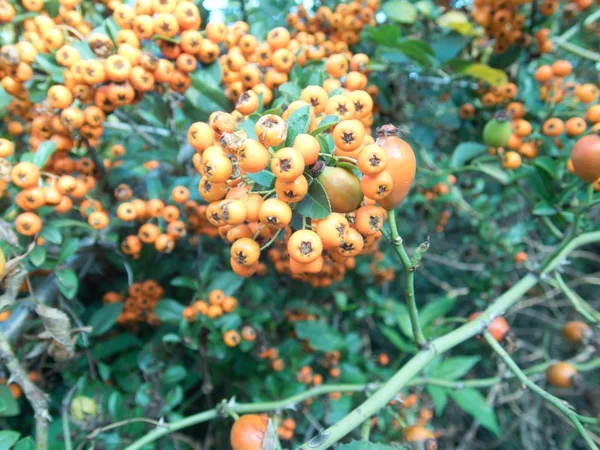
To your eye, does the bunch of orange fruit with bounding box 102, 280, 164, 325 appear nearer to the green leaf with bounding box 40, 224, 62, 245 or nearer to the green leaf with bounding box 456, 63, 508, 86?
the green leaf with bounding box 40, 224, 62, 245

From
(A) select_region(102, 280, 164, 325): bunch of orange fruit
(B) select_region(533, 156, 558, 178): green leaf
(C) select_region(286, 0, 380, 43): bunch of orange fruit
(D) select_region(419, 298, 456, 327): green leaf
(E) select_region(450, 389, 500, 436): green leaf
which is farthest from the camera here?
(D) select_region(419, 298, 456, 327): green leaf

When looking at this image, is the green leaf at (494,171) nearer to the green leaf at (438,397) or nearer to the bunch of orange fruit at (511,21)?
the bunch of orange fruit at (511,21)

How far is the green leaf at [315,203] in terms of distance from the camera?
116 cm

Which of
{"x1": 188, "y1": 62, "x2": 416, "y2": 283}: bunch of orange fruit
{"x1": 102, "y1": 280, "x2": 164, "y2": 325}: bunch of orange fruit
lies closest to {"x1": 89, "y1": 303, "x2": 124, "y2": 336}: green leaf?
{"x1": 102, "y1": 280, "x2": 164, "y2": 325}: bunch of orange fruit

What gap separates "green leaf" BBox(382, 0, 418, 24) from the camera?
8.37 ft

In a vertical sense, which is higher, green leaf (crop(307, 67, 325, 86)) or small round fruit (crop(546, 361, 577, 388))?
green leaf (crop(307, 67, 325, 86))

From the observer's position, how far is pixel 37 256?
175cm

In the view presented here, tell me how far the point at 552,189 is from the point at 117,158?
2307 millimetres

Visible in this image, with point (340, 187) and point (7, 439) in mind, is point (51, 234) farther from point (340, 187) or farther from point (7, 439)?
point (340, 187)

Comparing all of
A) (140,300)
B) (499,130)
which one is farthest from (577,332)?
(140,300)

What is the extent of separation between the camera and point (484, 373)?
4359 mm

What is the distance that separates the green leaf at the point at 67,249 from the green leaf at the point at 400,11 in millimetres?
2127

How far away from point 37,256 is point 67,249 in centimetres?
14

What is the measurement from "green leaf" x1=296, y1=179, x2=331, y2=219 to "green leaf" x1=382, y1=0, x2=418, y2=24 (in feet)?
6.04
